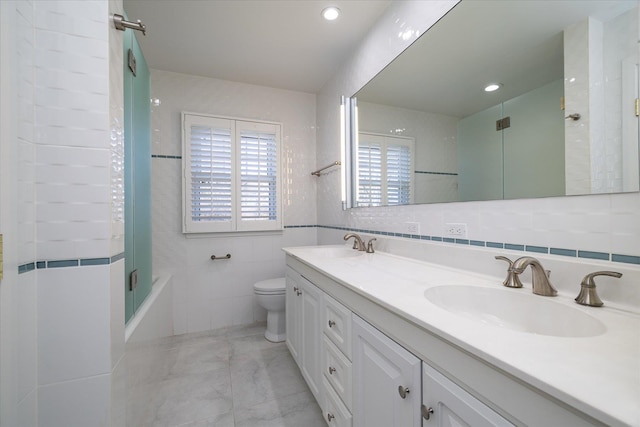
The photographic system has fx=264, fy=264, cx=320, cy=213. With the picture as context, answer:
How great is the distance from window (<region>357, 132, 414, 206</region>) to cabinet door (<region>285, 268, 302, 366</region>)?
0.81 metres

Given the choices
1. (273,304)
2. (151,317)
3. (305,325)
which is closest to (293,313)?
(305,325)

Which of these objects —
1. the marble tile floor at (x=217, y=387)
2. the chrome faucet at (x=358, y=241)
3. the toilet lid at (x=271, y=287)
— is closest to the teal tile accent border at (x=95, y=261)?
the marble tile floor at (x=217, y=387)

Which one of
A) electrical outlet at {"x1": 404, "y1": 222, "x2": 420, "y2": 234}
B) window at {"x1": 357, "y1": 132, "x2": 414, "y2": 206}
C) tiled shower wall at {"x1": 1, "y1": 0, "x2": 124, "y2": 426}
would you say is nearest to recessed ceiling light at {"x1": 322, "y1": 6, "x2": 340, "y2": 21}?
window at {"x1": 357, "y1": 132, "x2": 414, "y2": 206}

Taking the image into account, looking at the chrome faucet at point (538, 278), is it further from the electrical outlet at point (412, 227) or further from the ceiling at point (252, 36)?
the ceiling at point (252, 36)

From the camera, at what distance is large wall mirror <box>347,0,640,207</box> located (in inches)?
30.9

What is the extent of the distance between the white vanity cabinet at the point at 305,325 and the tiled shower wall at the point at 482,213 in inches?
27.2

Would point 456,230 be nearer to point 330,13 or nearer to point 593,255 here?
point 593,255

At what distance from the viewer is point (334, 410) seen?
120 cm

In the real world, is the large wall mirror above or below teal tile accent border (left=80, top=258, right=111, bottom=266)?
above

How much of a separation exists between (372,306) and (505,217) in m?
0.67

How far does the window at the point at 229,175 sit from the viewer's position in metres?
2.51

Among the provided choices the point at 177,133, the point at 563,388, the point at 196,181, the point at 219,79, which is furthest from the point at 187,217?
the point at 563,388

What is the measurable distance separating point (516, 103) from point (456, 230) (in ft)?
1.92

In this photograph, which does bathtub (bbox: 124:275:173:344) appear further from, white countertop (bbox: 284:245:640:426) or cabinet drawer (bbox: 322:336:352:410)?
white countertop (bbox: 284:245:640:426)
